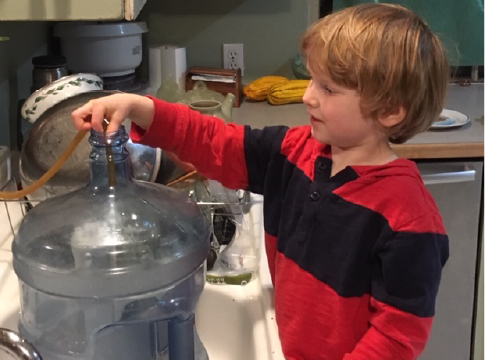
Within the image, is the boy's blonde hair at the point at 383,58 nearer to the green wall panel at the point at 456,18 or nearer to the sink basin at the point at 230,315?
the sink basin at the point at 230,315

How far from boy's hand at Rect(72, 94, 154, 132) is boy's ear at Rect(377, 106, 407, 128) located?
303 millimetres

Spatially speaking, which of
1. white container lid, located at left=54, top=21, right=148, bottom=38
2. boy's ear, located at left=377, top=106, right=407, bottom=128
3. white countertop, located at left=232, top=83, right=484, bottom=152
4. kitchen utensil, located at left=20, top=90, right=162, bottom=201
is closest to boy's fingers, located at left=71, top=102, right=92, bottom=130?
kitchen utensil, located at left=20, top=90, right=162, bottom=201

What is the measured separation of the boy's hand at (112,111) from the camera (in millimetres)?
714

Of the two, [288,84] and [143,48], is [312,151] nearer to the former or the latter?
[288,84]

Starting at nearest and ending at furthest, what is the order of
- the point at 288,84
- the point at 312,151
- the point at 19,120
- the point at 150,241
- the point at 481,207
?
the point at 150,241
the point at 312,151
the point at 19,120
the point at 481,207
the point at 288,84

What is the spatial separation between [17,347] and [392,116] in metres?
0.51

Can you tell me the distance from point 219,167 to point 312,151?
0.45 ft

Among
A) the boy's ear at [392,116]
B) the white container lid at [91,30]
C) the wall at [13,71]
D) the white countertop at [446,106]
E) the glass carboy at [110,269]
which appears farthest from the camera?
the white container lid at [91,30]

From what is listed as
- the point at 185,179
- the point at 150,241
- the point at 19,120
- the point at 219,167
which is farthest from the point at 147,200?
the point at 19,120

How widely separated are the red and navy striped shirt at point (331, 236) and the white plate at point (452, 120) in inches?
34.5

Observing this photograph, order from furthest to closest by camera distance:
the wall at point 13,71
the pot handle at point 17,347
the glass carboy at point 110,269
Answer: the wall at point 13,71
the glass carboy at point 110,269
the pot handle at point 17,347

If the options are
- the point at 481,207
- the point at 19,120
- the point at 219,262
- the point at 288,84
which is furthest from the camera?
the point at 288,84

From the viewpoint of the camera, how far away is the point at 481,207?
169 centimetres

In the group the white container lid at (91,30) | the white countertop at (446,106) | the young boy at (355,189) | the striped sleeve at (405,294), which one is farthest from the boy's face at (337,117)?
the white container lid at (91,30)
